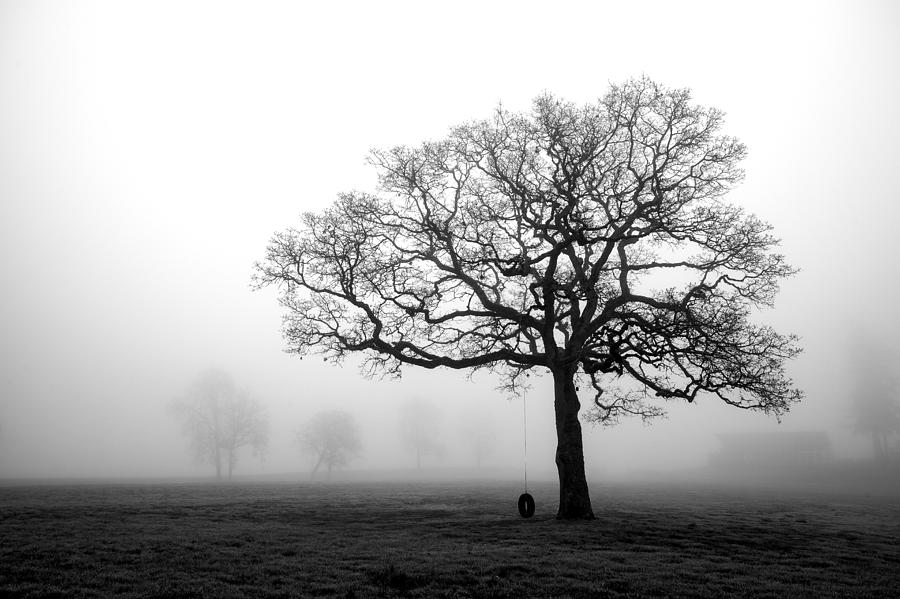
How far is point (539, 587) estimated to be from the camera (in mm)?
9680

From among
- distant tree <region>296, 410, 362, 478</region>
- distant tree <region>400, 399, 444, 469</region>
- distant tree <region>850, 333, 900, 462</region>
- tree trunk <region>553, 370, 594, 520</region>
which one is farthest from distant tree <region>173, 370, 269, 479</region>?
distant tree <region>850, 333, 900, 462</region>

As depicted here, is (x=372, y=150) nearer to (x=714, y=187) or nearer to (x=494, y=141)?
(x=494, y=141)

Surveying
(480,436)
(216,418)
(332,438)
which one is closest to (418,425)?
(480,436)

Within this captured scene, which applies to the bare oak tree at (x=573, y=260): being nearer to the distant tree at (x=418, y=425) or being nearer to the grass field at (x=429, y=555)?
the grass field at (x=429, y=555)

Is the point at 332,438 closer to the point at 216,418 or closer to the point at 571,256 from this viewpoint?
the point at 216,418

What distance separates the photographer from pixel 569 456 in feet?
66.9

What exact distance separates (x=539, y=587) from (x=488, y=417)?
150779 mm

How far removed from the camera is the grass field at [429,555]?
9703 mm

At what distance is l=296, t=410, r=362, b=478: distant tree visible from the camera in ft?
293

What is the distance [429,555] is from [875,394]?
83.5 m

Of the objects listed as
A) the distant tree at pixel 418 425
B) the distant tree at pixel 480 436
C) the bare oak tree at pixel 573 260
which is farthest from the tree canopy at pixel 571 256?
the distant tree at pixel 480 436

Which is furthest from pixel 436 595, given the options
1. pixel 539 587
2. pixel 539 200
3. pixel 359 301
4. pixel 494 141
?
pixel 494 141

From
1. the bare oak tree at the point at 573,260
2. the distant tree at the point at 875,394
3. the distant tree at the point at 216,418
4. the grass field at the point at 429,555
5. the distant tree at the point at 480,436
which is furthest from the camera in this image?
the distant tree at the point at 480,436

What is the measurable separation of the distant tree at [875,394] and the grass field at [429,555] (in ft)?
205
